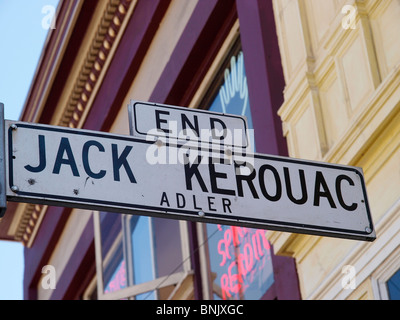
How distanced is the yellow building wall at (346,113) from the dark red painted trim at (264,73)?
309 mm

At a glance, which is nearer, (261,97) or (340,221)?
(340,221)

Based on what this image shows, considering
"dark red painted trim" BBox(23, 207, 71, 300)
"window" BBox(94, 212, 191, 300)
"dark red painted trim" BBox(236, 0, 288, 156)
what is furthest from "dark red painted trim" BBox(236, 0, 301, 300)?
"dark red painted trim" BBox(23, 207, 71, 300)

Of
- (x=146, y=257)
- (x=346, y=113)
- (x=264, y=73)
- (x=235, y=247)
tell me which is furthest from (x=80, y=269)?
(x=346, y=113)

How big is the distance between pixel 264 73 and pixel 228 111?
1681mm

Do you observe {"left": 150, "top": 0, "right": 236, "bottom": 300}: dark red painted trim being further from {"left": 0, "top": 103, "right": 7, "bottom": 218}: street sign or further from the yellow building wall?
{"left": 0, "top": 103, "right": 7, "bottom": 218}: street sign

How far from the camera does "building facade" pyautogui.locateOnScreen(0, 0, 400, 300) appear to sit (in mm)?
7441

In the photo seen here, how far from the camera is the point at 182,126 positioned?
481cm

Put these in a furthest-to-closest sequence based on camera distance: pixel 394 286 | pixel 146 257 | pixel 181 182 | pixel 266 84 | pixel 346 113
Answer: pixel 146 257
pixel 266 84
pixel 346 113
pixel 394 286
pixel 181 182

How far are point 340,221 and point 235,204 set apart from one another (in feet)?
1.77

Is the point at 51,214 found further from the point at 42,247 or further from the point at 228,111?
the point at 228,111

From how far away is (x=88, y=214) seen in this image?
14.8m

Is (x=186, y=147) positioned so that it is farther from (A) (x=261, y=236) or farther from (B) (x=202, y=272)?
(B) (x=202, y=272)

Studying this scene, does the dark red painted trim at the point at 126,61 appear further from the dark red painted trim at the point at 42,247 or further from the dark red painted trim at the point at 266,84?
the dark red painted trim at the point at 266,84
